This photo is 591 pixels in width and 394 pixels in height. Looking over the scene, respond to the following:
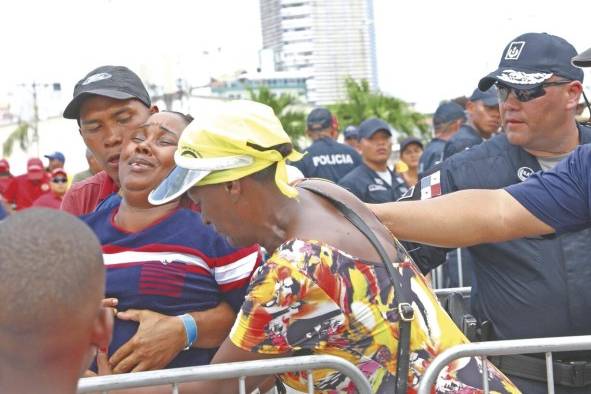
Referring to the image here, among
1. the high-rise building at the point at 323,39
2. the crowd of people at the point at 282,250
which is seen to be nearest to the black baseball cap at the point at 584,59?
the crowd of people at the point at 282,250

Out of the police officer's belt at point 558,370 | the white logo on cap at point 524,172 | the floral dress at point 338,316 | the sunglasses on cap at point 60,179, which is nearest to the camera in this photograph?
the floral dress at point 338,316

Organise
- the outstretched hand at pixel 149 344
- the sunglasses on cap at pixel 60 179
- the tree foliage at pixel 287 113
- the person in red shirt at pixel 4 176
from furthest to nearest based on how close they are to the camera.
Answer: the tree foliage at pixel 287 113, the person in red shirt at pixel 4 176, the sunglasses on cap at pixel 60 179, the outstretched hand at pixel 149 344

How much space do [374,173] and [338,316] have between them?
6338 millimetres

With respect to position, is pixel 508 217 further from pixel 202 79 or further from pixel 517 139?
pixel 202 79

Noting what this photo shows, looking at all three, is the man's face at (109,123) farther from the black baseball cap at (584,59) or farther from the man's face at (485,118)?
the man's face at (485,118)

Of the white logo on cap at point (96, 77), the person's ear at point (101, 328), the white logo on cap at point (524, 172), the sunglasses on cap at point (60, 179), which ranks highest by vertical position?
the white logo on cap at point (96, 77)

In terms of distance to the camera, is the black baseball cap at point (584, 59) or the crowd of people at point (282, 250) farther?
the black baseball cap at point (584, 59)

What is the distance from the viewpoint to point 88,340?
1761mm

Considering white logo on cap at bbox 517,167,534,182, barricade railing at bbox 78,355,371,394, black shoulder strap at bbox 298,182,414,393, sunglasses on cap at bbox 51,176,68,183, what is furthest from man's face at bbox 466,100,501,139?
barricade railing at bbox 78,355,371,394

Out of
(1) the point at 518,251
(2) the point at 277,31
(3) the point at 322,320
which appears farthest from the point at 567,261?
(2) the point at 277,31

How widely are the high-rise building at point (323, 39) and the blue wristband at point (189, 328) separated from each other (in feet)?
486

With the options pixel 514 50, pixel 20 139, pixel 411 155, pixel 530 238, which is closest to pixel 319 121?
pixel 411 155

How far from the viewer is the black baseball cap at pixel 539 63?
3938 millimetres

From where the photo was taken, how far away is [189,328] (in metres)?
3.05
